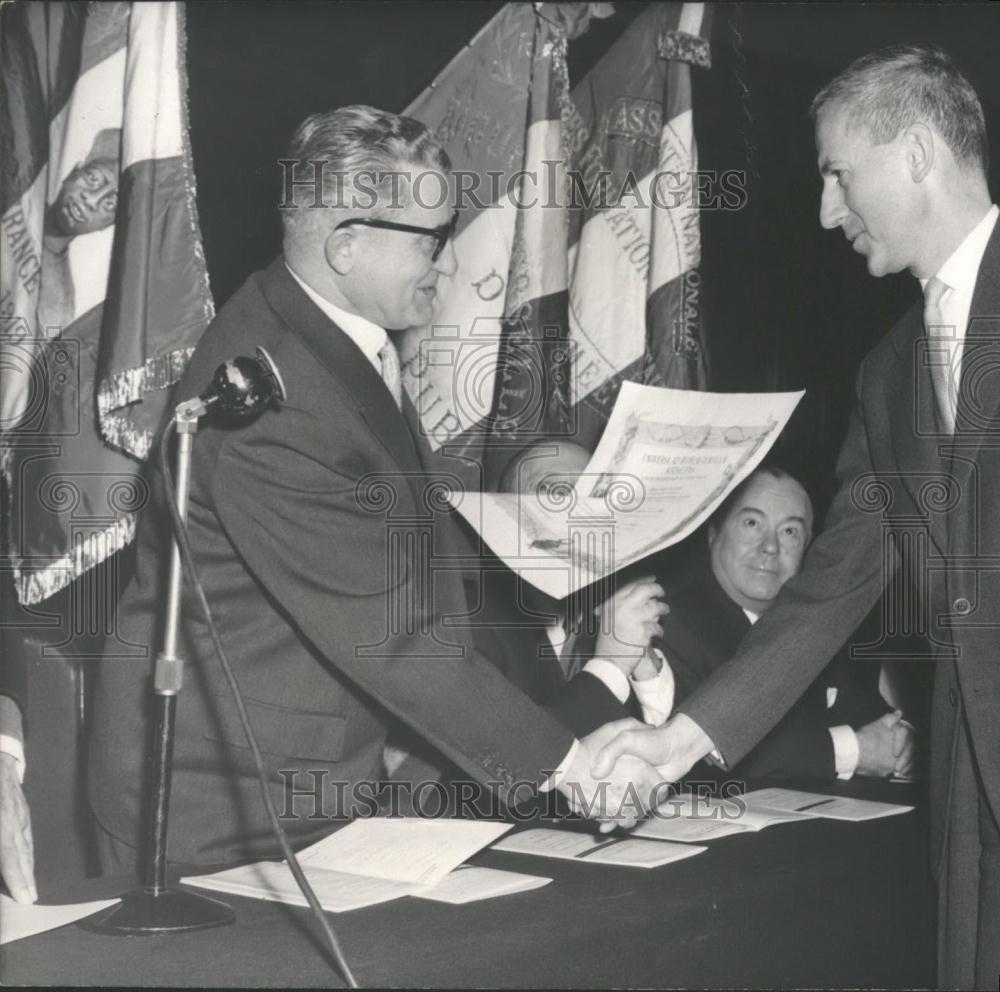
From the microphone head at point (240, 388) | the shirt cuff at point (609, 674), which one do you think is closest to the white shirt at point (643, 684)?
the shirt cuff at point (609, 674)

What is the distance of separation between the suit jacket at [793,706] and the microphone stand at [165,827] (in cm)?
176

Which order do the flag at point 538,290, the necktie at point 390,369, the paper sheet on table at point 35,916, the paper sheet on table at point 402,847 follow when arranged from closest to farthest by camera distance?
1. the paper sheet on table at point 35,916
2. the paper sheet on table at point 402,847
3. the necktie at point 390,369
4. the flag at point 538,290

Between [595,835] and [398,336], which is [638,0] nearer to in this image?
[398,336]

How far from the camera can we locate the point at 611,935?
1605mm

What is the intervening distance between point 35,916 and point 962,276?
173 centimetres

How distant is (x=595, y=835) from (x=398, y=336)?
6.08 feet

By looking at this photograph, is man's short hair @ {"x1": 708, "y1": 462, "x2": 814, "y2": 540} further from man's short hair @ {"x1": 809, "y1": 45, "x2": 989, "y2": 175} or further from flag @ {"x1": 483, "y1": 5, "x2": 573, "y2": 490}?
man's short hair @ {"x1": 809, "y1": 45, "x2": 989, "y2": 175}

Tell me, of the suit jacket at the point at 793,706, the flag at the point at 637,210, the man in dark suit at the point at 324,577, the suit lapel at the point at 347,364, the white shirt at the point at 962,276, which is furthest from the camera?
the flag at the point at 637,210

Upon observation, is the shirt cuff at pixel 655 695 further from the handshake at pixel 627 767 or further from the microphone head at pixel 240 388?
the microphone head at pixel 240 388

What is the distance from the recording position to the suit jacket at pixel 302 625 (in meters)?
2.12

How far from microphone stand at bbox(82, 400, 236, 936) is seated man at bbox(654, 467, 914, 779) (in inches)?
71.3

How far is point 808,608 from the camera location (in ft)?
7.79

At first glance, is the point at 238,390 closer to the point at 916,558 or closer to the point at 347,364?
the point at 347,364

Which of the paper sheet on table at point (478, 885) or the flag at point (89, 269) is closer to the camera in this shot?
the paper sheet on table at point (478, 885)
